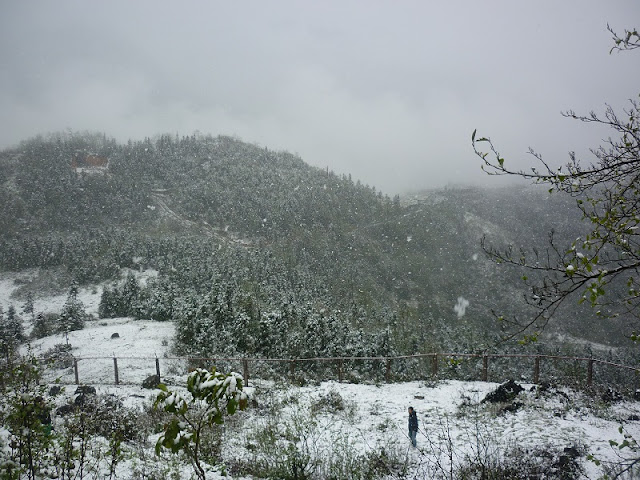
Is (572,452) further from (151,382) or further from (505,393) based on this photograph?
(151,382)

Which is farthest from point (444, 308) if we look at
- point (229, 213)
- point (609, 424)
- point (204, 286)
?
point (609, 424)

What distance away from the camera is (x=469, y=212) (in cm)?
17300

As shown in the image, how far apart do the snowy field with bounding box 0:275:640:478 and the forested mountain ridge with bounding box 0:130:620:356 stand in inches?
426

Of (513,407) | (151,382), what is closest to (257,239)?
(151,382)

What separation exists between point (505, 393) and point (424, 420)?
2.66 meters

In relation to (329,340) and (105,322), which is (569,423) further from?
(105,322)

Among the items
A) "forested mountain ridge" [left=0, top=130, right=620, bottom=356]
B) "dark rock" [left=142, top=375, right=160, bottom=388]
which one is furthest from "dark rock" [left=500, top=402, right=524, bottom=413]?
"forested mountain ridge" [left=0, top=130, right=620, bottom=356]

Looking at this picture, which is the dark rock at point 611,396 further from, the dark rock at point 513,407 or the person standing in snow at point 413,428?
the person standing in snow at point 413,428

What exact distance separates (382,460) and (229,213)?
113221 millimetres

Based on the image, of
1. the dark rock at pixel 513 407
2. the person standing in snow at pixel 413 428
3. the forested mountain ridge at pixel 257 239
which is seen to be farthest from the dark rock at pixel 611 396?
the forested mountain ridge at pixel 257 239

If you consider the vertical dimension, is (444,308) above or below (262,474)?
below

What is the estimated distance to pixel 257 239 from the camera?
10688cm

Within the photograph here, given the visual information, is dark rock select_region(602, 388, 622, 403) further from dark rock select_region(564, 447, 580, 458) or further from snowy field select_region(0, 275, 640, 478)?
dark rock select_region(564, 447, 580, 458)

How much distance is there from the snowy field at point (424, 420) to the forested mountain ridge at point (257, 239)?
35.5ft
